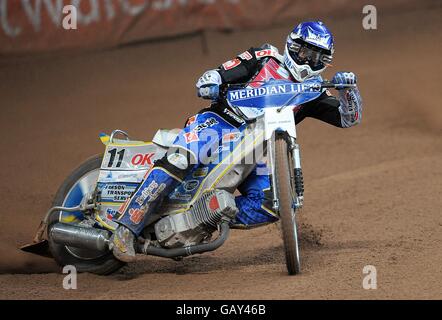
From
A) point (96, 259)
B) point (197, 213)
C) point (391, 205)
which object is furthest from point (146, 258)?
point (391, 205)

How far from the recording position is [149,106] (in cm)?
1147

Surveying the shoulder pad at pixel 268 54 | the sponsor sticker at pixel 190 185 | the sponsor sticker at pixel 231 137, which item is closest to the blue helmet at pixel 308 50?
the shoulder pad at pixel 268 54

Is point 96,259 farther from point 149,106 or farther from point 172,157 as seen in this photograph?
point 149,106

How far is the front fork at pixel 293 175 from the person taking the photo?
581 centimetres

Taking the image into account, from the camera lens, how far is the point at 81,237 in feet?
21.5

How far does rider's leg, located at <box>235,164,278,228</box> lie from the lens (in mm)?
6355

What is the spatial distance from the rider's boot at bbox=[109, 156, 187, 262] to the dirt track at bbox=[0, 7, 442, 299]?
0.29 m

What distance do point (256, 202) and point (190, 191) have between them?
0.50 metres

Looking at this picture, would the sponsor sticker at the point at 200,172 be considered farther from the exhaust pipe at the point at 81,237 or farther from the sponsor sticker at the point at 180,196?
the exhaust pipe at the point at 81,237

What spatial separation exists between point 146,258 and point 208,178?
1.31 metres

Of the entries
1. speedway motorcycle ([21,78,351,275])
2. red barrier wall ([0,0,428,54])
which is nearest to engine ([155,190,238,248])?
speedway motorcycle ([21,78,351,275])
